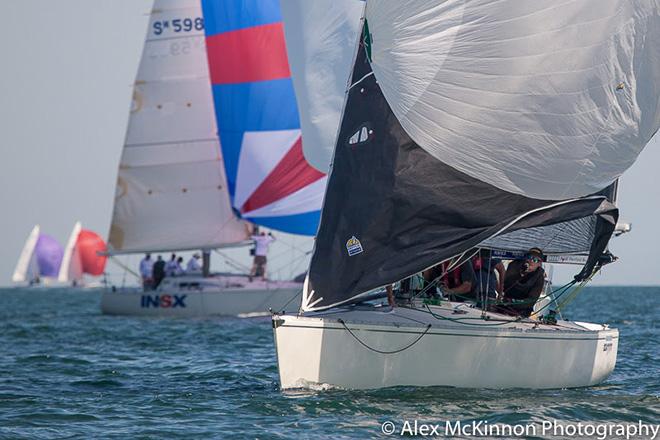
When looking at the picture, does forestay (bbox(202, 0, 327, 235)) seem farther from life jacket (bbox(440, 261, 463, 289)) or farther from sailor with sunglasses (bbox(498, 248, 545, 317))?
sailor with sunglasses (bbox(498, 248, 545, 317))

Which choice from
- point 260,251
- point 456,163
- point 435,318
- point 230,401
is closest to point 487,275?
point 435,318

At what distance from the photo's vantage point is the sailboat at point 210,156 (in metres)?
31.9

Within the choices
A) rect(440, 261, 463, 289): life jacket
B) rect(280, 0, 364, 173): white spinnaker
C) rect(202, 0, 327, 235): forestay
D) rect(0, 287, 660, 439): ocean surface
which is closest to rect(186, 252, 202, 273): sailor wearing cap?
rect(202, 0, 327, 235): forestay

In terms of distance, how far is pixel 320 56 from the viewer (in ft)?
59.3

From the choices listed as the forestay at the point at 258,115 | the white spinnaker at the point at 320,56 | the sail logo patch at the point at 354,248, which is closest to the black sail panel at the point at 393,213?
the sail logo patch at the point at 354,248

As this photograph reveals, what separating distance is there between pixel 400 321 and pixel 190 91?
22.7 m

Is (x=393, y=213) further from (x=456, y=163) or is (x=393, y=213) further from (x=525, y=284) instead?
(x=525, y=284)

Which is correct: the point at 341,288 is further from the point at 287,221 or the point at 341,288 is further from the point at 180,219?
the point at 180,219

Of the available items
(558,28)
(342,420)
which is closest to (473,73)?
(558,28)

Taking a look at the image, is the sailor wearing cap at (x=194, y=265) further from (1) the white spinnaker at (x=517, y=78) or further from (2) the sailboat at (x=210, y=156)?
(1) the white spinnaker at (x=517, y=78)

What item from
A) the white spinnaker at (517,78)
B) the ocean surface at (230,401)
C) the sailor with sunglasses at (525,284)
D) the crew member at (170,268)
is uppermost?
the white spinnaker at (517,78)

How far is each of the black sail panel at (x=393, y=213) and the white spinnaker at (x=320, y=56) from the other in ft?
14.4

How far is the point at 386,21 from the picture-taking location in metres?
13.2

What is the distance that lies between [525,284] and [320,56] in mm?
5314
